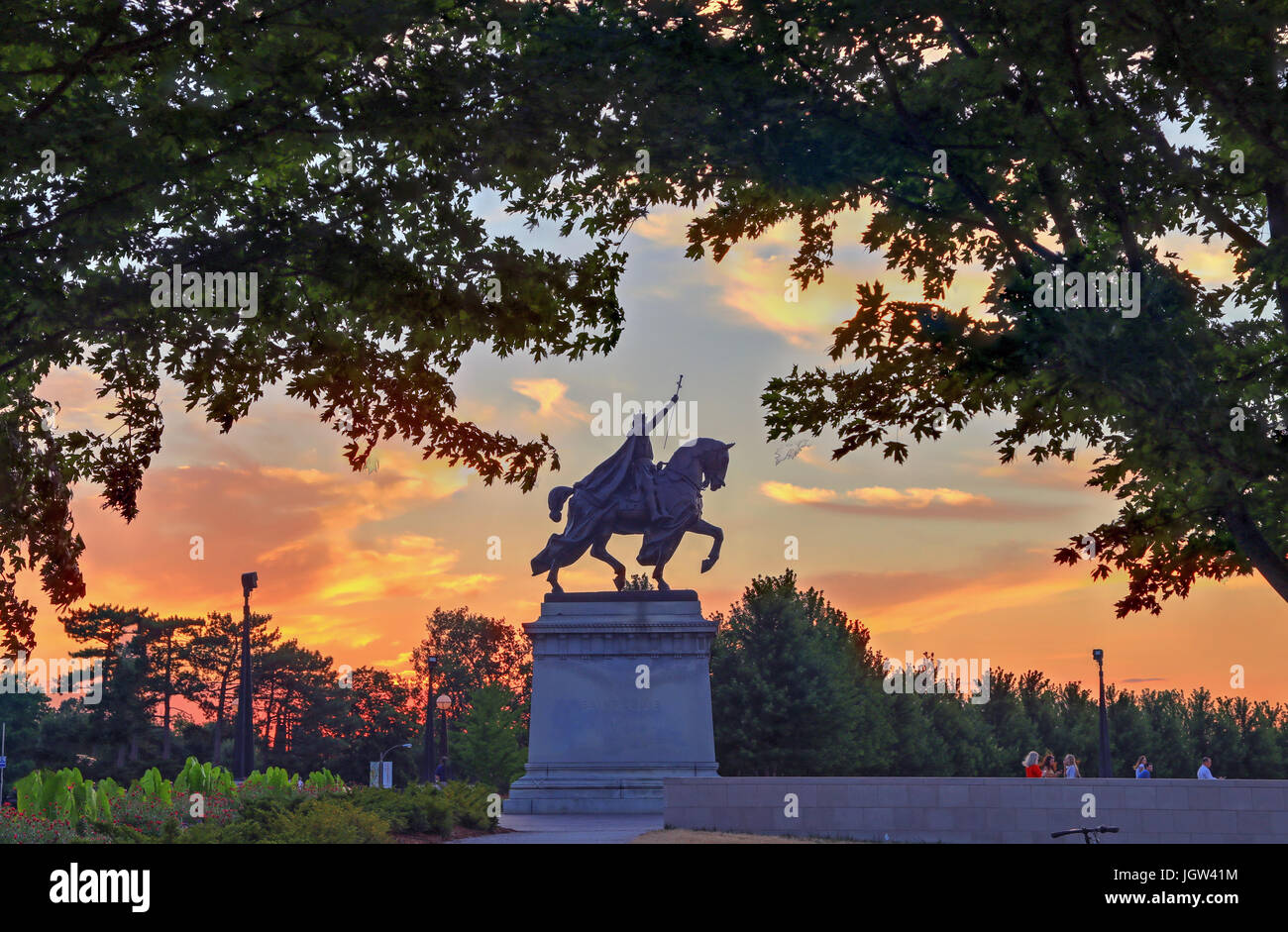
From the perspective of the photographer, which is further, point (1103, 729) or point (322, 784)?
point (1103, 729)

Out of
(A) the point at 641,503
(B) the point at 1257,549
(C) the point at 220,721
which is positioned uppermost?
(A) the point at 641,503

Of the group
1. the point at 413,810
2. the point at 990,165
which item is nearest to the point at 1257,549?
the point at 990,165

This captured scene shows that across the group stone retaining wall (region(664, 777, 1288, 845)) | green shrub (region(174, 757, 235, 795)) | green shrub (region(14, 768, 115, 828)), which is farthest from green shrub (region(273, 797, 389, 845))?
stone retaining wall (region(664, 777, 1288, 845))

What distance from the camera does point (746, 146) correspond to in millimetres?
11469

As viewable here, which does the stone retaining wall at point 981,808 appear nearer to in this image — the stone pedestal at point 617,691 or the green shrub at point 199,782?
the stone pedestal at point 617,691

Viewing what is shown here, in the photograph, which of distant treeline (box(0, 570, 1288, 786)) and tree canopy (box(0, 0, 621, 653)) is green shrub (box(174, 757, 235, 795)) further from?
distant treeline (box(0, 570, 1288, 786))

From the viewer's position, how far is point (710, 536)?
104ft

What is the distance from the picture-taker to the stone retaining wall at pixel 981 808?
20703 millimetres

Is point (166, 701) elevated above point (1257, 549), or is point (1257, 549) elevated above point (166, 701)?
point (1257, 549)

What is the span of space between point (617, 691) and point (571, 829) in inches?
322

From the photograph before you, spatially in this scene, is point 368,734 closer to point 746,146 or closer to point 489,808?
point 489,808

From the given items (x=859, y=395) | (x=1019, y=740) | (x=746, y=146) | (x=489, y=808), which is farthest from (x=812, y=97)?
(x=1019, y=740)

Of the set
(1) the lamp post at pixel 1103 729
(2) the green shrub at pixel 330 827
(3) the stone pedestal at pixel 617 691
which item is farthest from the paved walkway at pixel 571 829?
(1) the lamp post at pixel 1103 729

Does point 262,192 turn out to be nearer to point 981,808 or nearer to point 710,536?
point 981,808
